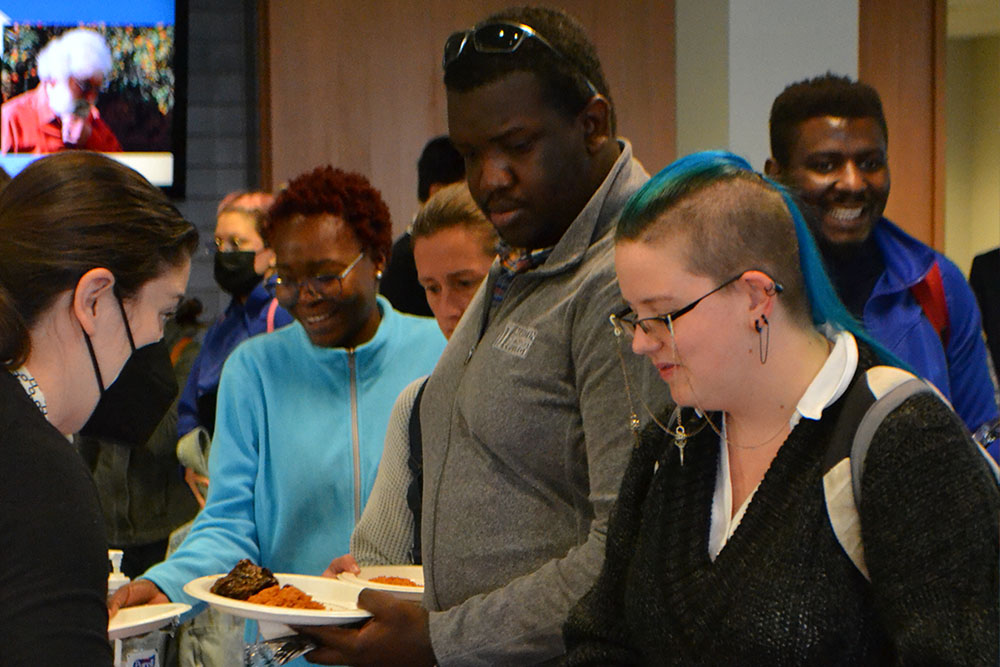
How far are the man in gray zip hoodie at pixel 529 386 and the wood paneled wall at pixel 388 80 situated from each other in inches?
124

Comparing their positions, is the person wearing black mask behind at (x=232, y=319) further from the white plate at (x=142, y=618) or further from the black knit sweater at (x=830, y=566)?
the black knit sweater at (x=830, y=566)

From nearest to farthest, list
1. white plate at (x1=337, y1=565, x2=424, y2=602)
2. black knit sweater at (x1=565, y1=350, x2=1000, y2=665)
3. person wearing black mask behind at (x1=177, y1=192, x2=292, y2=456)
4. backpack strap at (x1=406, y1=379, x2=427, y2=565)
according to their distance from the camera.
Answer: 1. black knit sweater at (x1=565, y1=350, x2=1000, y2=665)
2. white plate at (x1=337, y1=565, x2=424, y2=602)
3. backpack strap at (x1=406, y1=379, x2=427, y2=565)
4. person wearing black mask behind at (x1=177, y1=192, x2=292, y2=456)

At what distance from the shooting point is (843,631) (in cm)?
114

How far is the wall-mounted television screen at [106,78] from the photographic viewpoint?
4812mm

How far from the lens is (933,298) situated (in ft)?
7.11

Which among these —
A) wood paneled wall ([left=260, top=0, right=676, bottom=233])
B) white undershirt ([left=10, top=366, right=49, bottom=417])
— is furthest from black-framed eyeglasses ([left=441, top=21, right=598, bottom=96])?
wood paneled wall ([left=260, top=0, right=676, bottom=233])

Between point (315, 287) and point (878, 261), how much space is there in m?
1.11

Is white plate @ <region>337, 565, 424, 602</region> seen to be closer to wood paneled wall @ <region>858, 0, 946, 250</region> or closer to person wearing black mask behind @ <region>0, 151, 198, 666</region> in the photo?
person wearing black mask behind @ <region>0, 151, 198, 666</region>

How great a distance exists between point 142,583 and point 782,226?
133 cm

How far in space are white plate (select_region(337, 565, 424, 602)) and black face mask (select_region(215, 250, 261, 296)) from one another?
1.76 metres

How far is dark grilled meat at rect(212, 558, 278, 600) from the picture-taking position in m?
1.78

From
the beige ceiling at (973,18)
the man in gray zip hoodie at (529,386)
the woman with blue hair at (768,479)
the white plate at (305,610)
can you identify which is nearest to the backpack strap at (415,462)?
the white plate at (305,610)

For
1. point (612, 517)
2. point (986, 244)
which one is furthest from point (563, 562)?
point (986, 244)

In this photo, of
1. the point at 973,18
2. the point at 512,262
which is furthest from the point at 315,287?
the point at 973,18
